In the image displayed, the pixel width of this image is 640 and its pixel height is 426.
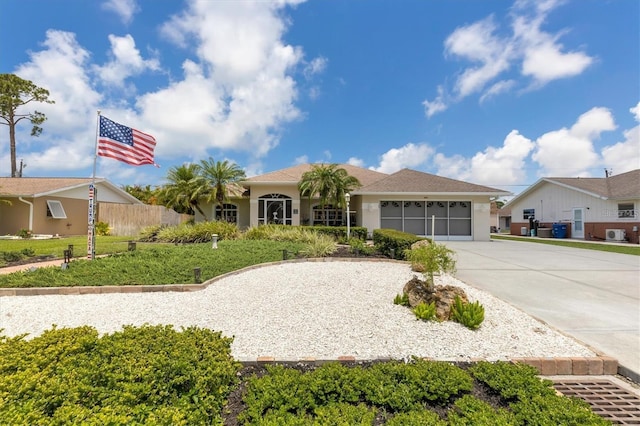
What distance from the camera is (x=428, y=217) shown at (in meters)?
19.2

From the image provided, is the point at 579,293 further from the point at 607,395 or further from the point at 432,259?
the point at 607,395

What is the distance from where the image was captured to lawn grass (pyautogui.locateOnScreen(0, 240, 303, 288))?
20.7ft

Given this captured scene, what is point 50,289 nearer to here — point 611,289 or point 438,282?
point 438,282

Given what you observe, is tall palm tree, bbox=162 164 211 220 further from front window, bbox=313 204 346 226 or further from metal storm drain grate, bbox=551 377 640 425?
metal storm drain grate, bbox=551 377 640 425

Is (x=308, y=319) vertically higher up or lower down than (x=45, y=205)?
lower down

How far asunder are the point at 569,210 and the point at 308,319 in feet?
91.2

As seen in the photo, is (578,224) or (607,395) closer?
(607,395)

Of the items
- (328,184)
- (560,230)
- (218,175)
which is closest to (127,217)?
(218,175)

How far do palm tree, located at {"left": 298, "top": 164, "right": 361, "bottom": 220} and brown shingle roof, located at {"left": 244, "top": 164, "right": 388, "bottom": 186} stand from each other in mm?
1503

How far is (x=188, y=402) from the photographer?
2.10 metres

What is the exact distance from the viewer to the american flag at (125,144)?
8547 millimetres

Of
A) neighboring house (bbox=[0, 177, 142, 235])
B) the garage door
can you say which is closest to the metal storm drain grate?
the garage door

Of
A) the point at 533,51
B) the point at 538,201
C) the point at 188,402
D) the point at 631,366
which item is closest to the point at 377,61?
the point at 533,51

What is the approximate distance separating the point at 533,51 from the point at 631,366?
35.7 feet
